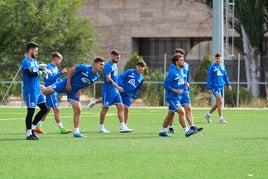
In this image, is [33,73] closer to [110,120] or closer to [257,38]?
[110,120]

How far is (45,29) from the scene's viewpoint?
1672 inches

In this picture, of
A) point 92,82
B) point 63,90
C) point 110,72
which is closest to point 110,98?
point 110,72

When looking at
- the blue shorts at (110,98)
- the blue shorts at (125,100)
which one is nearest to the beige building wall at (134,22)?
the blue shorts at (125,100)

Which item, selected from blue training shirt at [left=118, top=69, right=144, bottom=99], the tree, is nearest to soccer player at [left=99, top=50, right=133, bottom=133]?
blue training shirt at [left=118, top=69, right=144, bottom=99]

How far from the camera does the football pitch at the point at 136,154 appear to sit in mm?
12086

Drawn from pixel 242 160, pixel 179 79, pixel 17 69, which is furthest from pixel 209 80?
pixel 17 69

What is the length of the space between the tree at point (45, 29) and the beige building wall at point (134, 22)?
8.89 metres

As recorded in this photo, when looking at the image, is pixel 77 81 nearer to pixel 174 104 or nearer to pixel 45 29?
pixel 174 104

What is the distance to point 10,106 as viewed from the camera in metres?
38.8

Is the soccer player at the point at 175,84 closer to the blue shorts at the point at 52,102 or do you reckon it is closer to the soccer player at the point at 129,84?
the soccer player at the point at 129,84

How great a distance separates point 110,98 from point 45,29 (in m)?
22.2

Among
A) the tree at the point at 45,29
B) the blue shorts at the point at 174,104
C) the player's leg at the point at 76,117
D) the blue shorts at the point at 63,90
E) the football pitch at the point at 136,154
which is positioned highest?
the tree at the point at 45,29

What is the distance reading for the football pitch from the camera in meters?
12.1

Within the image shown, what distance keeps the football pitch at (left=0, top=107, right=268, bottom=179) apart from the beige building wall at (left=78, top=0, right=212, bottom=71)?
3098 cm
